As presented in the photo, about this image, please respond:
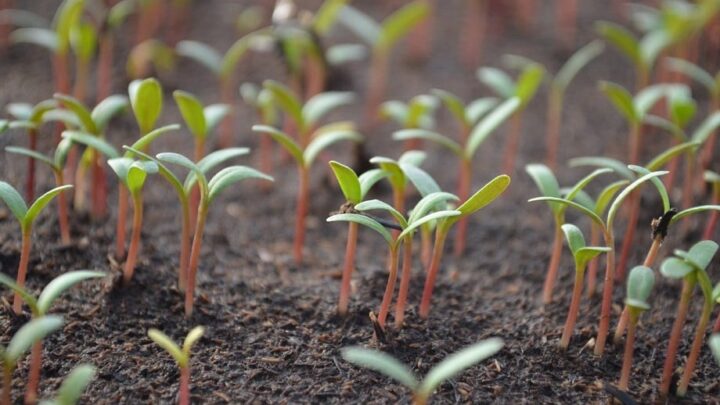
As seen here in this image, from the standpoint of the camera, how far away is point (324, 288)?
208 cm

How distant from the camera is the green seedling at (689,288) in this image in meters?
1.47

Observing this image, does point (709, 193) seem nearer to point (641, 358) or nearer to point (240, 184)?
point (641, 358)

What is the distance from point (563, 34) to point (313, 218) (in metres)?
1.66

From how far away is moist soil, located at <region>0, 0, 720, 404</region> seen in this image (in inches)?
66.2

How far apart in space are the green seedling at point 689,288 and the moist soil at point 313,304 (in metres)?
0.06

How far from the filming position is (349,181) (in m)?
1.70

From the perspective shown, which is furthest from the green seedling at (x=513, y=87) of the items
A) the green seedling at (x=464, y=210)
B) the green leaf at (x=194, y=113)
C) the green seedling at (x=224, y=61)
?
the green leaf at (x=194, y=113)

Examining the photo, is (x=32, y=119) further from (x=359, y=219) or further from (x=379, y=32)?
(x=379, y=32)


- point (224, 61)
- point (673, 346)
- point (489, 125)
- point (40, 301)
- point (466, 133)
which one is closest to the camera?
point (40, 301)

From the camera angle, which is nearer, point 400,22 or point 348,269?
point 348,269

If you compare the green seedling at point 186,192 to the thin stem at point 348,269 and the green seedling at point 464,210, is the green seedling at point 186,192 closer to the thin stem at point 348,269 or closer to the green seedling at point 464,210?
the thin stem at point 348,269

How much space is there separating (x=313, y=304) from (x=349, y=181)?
411mm

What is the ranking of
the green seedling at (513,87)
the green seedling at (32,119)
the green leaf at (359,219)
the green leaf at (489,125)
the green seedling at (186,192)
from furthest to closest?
the green seedling at (513,87) < the green leaf at (489,125) < the green seedling at (32,119) < the green seedling at (186,192) < the green leaf at (359,219)

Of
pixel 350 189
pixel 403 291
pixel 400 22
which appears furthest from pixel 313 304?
pixel 400 22
